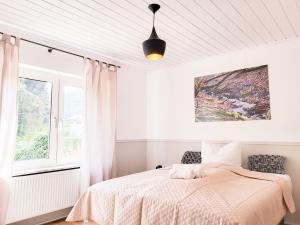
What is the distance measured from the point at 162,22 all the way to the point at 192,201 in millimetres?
1815

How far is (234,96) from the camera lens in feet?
11.1

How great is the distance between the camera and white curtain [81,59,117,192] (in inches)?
127

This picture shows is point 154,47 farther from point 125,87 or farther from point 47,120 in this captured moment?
point 125,87

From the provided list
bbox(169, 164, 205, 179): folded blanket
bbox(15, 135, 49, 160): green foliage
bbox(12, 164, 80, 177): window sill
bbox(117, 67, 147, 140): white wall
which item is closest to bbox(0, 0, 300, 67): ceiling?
bbox(117, 67, 147, 140): white wall

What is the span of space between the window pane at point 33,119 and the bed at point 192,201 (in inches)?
43.3

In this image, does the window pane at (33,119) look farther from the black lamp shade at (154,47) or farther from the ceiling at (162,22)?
the black lamp shade at (154,47)

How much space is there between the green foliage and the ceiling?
1326mm

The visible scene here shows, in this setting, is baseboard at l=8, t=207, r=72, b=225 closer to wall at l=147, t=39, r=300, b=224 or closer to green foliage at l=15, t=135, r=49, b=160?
green foliage at l=15, t=135, r=49, b=160

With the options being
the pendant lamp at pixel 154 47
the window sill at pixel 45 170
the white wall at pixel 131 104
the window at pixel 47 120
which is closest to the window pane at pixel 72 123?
the window at pixel 47 120

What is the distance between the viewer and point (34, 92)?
3021 mm

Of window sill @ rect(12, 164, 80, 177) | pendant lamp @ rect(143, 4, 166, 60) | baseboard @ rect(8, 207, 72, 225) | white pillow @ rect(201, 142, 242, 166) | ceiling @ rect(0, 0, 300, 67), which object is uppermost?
ceiling @ rect(0, 0, 300, 67)

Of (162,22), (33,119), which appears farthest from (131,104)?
(162,22)

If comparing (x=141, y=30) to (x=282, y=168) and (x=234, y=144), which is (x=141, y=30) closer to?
(x=234, y=144)

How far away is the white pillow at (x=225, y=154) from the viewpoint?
115 inches
